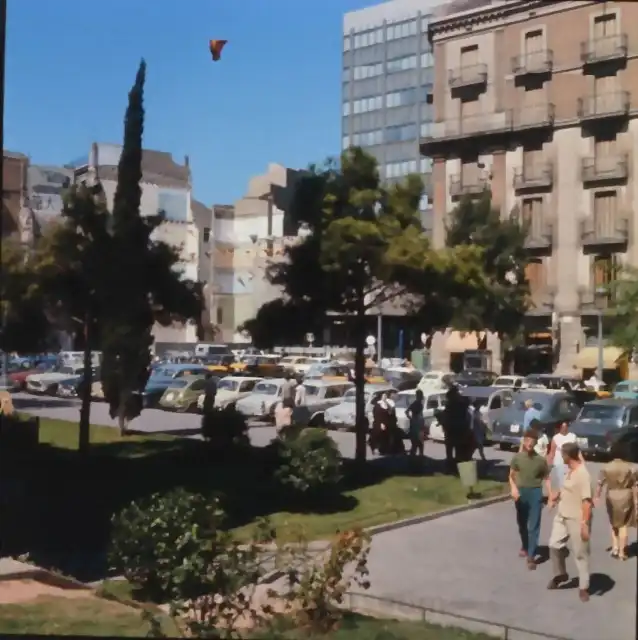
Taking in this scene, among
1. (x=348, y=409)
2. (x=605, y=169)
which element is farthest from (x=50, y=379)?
(x=605, y=169)

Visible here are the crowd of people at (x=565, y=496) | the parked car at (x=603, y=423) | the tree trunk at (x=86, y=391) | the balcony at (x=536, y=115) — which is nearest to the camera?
the crowd of people at (x=565, y=496)

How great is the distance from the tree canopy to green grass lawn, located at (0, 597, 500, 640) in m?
1.69

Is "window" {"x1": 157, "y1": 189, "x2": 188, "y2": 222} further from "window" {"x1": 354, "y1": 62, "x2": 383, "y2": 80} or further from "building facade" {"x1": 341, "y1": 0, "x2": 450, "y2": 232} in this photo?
"window" {"x1": 354, "y1": 62, "x2": 383, "y2": 80}

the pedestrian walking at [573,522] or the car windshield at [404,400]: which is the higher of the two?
the car windshield at [404,400]

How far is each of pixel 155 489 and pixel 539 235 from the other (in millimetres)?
2749

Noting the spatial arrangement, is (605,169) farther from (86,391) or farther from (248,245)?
(86,391)

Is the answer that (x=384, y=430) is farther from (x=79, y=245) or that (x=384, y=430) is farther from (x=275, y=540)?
(x=79, y=245)

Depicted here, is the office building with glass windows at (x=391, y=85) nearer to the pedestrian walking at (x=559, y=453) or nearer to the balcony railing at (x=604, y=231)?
the balcony railing at (x=604, y=231)

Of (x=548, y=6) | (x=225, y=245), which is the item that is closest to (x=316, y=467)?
(x=225, y=245)

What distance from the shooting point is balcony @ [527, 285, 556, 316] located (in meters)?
5.39

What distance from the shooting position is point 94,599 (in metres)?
5.81

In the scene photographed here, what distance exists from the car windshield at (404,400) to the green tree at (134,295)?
54.8 inches

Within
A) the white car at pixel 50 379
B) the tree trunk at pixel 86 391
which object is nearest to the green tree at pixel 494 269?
the tree trunk at pixel 86 391

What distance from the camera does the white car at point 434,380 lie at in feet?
19.1
